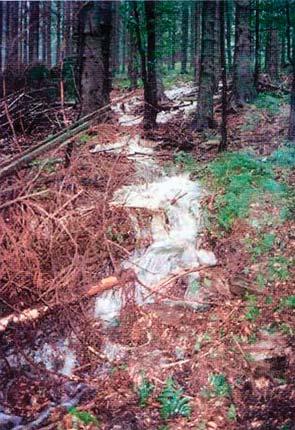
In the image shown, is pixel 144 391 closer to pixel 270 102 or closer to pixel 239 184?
pixel 239 184

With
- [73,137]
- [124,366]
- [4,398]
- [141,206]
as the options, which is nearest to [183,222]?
[141,206]

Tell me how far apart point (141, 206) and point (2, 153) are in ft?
7.40

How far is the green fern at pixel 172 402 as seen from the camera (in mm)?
4910

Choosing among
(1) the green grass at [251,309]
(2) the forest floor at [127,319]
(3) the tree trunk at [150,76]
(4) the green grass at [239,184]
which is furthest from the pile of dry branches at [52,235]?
(3) the tree trunk at [150,76]

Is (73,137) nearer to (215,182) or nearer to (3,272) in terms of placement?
(3,272)

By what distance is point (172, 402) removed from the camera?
501cm

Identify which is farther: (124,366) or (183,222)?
(183,222)

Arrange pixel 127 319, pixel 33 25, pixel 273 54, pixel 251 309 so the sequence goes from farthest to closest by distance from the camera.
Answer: pixel 273 54 < pixel 33 25 < pixel 127 319 < pixel 251 309

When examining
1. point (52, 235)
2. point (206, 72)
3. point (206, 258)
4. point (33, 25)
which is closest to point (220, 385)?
point (206, 258)

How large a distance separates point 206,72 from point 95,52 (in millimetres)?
3483

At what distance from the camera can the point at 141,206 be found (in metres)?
7.77

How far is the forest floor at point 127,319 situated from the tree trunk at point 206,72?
13.9 feet

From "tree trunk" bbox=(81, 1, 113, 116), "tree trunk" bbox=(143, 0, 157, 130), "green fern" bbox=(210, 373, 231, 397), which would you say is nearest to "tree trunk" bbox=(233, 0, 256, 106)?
"tree trunk" bbox=(143, 0, 157, 130)

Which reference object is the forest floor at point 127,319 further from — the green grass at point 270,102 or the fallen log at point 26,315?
the green grass at point 270,102
